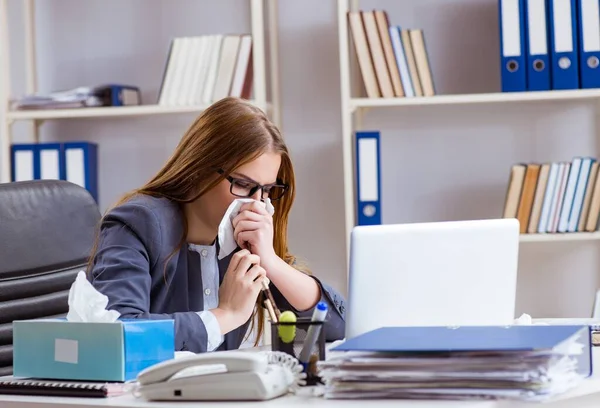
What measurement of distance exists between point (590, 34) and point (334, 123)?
0.91 metres

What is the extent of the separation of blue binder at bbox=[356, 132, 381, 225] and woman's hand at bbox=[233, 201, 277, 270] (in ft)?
3.78

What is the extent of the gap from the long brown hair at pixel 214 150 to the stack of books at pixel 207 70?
3.74 ft

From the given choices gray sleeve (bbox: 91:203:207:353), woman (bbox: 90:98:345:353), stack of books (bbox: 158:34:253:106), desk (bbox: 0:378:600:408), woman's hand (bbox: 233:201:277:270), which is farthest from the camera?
stack of books (bbox: 158:34:253:106)

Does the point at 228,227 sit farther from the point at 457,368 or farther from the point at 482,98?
the point at 482,98

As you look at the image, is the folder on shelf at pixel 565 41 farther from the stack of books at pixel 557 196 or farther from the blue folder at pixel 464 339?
the blue folder at pixel 464 339

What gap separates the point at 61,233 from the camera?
2.03 metres

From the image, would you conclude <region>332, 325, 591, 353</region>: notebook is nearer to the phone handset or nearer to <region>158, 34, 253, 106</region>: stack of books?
the phone handset

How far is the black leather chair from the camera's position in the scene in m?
1.92

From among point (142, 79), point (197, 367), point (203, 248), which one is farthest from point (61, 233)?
point (142, 79)

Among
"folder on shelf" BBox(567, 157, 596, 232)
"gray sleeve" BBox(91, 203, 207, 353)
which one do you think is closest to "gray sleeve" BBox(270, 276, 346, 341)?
"gray sleeve" BBox(91, 203, 207, 353)

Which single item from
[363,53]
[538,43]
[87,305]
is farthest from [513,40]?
[87,305]

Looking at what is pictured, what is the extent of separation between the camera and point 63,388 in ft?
3.82

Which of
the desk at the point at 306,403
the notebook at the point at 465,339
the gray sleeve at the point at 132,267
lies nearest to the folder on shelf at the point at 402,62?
the gray sleeve at the point at 132,267

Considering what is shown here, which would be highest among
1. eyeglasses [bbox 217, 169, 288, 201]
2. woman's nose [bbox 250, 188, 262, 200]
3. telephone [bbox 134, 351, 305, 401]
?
eyeglasses [bbox 217, 169, 288, 201]
